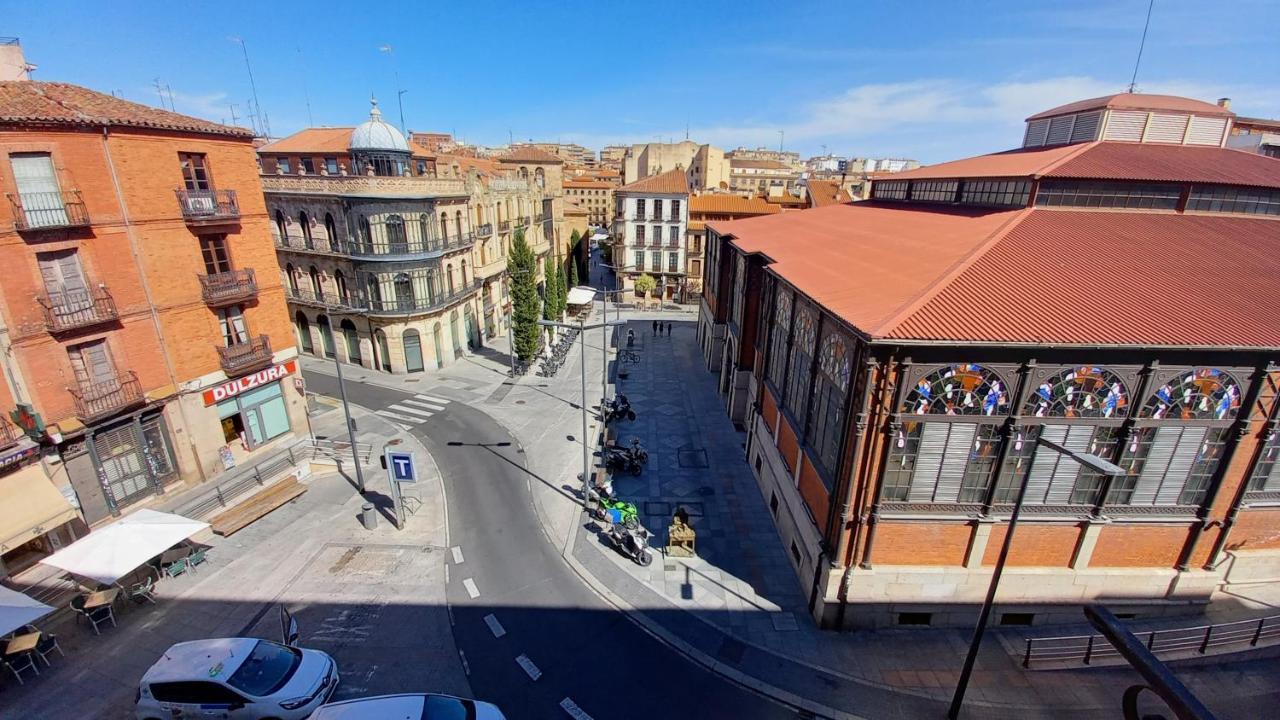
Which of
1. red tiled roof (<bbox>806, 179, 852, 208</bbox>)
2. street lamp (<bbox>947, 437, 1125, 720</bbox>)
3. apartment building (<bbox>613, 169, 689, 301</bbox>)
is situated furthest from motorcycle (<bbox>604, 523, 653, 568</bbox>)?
red tiled roof (<bbox>806, 179, 852, 208</bbox>)

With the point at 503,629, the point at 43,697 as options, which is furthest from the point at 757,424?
the point at 43,697

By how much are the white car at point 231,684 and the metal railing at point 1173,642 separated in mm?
18114

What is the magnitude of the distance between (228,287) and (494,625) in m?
17.2

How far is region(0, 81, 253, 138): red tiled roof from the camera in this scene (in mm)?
15438

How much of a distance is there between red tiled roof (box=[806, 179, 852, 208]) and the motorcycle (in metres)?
49.6

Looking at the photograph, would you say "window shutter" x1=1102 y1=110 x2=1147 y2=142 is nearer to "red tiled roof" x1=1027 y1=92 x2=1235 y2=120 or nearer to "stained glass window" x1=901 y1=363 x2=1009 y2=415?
"red tiled roof" x1=1027 y1=92 x2=1235 y2=120

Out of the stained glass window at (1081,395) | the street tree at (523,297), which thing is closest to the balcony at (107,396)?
the street tree at (523,297)

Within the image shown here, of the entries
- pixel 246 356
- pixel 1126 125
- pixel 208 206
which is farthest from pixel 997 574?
pixel 208 206

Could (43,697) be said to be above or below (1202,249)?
below

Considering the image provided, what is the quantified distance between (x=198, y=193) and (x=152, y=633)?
49.3ft

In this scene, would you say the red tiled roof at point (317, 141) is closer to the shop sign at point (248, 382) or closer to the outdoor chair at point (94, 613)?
the shop sign at point (248, 382)

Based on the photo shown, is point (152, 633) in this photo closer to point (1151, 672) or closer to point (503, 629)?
point (503, 629)

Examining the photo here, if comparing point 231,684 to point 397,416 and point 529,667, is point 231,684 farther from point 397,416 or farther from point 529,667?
point 397,416

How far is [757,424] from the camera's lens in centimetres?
2327
